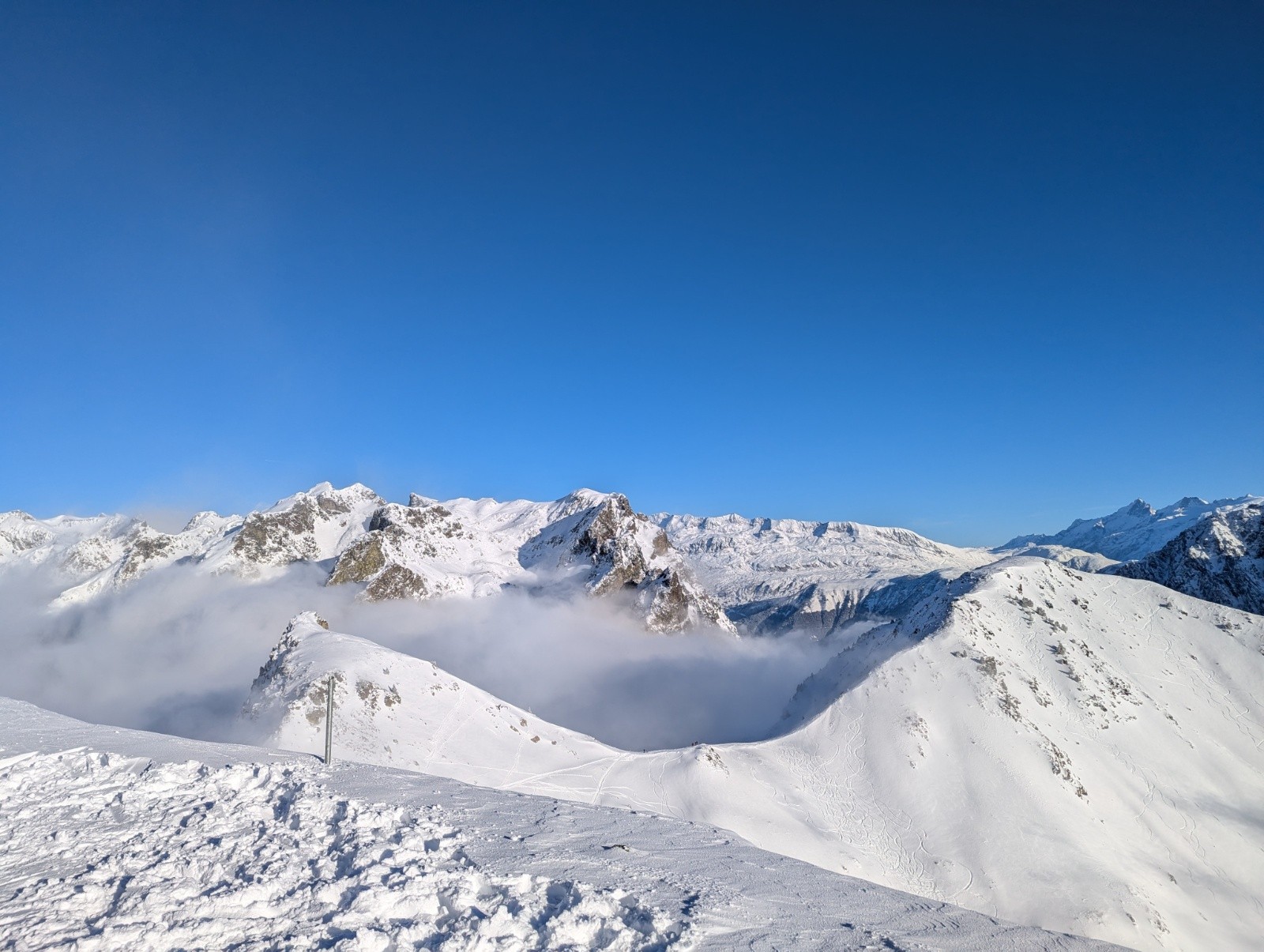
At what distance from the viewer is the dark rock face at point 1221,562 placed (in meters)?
112

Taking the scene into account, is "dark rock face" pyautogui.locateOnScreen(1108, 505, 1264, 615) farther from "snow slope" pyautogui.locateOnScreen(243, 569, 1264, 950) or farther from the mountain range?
"snow slope" pyautogui.locateOnScreen(243, 569, 1264, 950)

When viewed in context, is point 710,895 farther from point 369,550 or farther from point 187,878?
point 369,550

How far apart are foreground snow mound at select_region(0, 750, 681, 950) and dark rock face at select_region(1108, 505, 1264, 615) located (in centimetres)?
14189

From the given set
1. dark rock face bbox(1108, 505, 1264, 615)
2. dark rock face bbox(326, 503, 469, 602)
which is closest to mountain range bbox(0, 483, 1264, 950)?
dark rock face bbox(1108, 505, 1264, 615)

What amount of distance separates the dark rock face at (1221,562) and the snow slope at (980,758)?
54764 millimetres

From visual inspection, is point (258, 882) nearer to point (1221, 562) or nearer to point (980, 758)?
point (980, 758)

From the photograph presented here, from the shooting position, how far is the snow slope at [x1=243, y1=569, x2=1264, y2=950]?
4209 centimetres

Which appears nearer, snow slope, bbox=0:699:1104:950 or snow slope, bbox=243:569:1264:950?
snow slope, bbox=0:699:1104:950

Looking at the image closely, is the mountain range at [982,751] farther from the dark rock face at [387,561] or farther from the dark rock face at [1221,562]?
the dark rock face at [387,561]

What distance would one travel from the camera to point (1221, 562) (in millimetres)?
117312

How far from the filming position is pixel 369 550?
175500 mm

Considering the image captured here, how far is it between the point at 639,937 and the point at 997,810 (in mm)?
55223

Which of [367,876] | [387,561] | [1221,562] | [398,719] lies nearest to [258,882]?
[367,876]

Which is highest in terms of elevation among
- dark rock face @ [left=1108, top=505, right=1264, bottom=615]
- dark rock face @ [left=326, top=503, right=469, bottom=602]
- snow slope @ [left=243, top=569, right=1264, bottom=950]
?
dark rock face @ [left=326, top=503, right=469, bottom=602]
